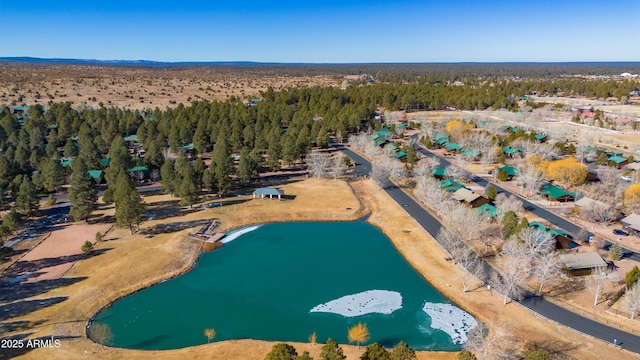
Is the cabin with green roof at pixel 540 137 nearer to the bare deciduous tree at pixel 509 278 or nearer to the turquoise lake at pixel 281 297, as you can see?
the turquoise lake at pixel 281 297

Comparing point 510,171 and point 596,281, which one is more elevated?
point 510,171

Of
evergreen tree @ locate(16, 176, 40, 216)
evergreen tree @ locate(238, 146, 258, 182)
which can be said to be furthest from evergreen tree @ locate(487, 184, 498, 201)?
evergreen tree @ locate(16, 176, 40, 216)

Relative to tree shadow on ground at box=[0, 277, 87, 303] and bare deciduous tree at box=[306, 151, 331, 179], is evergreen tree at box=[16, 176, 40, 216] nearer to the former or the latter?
tree shadow on ground at box=[0, 277, 87, 303]

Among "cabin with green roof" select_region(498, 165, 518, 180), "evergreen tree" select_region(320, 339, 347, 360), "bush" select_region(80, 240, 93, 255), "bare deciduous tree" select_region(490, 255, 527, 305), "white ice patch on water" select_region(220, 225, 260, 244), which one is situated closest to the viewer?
"evergreen tree" select_region(320, 339, 347, 360)

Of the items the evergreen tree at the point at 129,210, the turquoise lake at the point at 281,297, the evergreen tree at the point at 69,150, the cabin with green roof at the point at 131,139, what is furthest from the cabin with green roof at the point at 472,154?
the evergreen tree at the point at 69,150

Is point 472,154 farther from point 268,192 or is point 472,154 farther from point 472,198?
point 268,192

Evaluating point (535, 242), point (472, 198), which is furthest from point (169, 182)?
point (535, 242)

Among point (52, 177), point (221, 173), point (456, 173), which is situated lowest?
point (456, 173)
